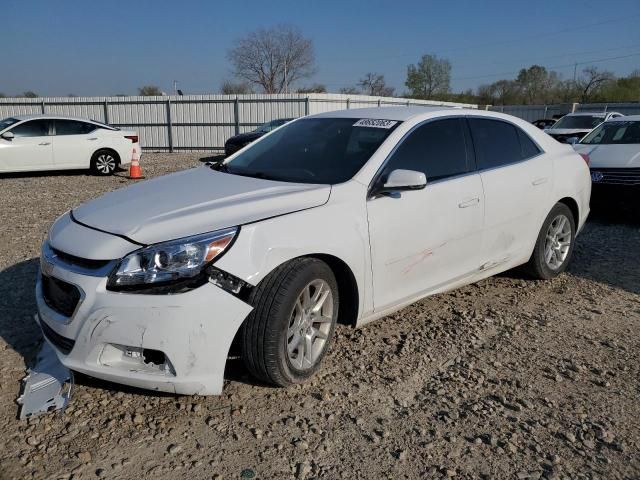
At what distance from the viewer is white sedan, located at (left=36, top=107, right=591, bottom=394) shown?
8.66ft

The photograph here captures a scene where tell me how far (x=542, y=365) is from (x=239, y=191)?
7.14 feet

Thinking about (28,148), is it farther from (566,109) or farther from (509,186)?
(566,109)

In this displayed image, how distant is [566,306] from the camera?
14.7 ft

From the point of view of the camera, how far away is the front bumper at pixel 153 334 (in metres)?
2.58

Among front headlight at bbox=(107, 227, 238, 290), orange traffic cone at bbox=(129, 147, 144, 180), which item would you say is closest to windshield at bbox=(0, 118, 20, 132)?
orange traffic cone at bbox=(129, 147, 144, 180)

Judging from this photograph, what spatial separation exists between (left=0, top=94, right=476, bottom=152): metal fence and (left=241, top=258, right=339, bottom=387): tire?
21.9 metres

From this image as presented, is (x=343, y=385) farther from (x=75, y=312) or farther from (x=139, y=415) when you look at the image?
(x=75, y=312)

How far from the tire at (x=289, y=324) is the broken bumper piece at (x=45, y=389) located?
102cm

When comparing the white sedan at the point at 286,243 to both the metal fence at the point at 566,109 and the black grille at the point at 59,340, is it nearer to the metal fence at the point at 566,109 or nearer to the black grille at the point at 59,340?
the black grille at the point at 59,340

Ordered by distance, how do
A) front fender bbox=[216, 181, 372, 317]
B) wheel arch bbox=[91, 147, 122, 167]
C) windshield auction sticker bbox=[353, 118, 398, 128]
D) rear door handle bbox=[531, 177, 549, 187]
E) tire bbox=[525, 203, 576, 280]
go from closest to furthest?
front fender bbox=[216, 181, 372, 317]
windshield auction sticker bbox=[353, 118, 398, 128]
rear door handle bbox=[531, 177, 549, 187]
tire bbox=[525, 203, 576, 280]
wheel arch bbox=[91, 147, 122, 167]

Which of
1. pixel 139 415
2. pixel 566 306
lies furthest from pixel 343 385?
pixel 566 306

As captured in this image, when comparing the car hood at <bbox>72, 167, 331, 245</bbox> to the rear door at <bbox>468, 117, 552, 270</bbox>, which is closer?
the car hood at <bbox>72, 167, 331, 245</bbox>

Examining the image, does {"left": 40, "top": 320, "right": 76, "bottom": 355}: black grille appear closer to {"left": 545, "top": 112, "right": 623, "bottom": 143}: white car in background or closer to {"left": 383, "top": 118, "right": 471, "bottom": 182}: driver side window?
{"left": 383, "top": 118, "right": 471, "bottom": 182}: driver side window

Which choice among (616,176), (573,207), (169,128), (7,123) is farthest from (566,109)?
(573,207)
